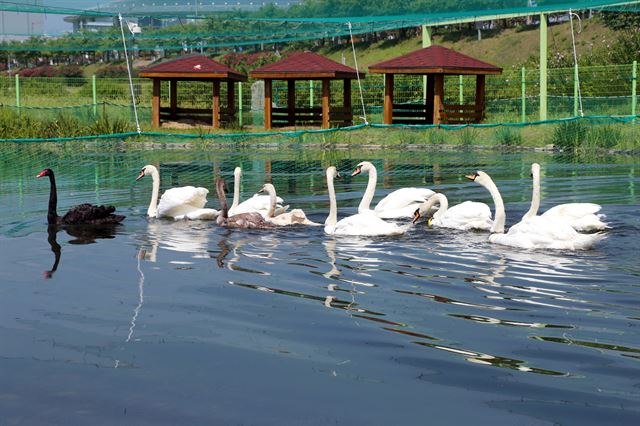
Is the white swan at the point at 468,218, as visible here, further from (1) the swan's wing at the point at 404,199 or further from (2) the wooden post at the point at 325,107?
(2) the wooden post at the point at 325,107

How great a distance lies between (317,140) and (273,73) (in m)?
3.29

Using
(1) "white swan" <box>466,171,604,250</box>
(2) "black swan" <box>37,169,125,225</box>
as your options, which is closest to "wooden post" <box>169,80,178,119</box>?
(2) "black swan" <box>37,169,125,225</box>

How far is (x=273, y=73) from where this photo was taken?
32406 mm

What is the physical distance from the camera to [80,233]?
13.0m

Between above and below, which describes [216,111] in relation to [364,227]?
above

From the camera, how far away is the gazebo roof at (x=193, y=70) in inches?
1299

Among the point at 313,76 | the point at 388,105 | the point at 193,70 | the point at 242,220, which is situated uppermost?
the point at 193,70

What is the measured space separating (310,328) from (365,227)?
14.6 ft

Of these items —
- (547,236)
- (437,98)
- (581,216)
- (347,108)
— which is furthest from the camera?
(347,108)

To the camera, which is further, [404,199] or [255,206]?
[404,199]

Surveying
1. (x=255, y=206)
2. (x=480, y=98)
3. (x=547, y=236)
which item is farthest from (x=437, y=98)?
(x=547, y=236)

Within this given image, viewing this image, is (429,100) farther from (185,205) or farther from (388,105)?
(185,205)

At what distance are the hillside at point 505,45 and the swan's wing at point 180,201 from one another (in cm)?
5088

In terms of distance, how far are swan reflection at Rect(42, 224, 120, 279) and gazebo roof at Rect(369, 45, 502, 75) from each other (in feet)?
61.9
